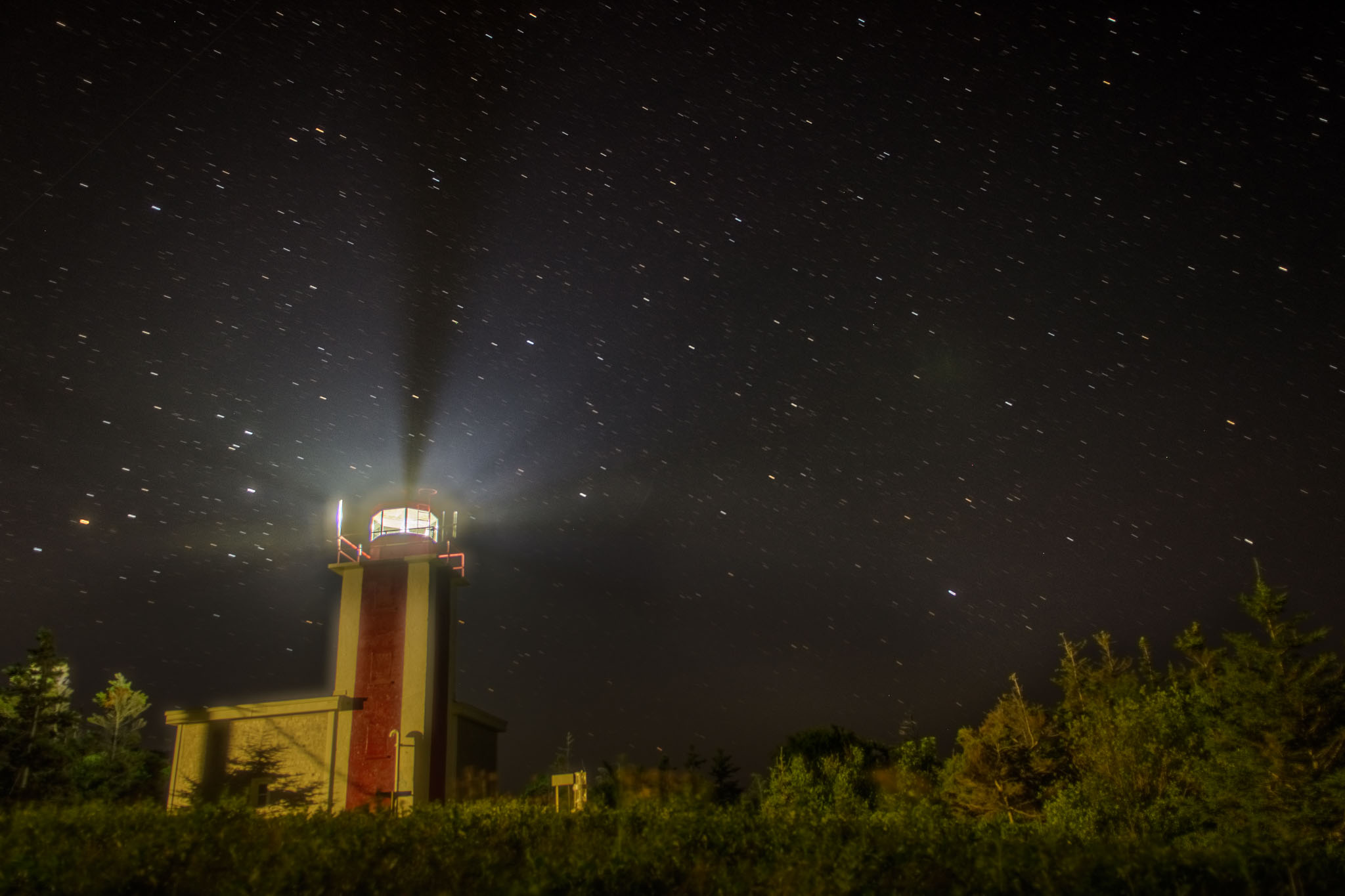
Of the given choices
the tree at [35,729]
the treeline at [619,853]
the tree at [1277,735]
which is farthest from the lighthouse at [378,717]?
the tree at [1277,735]

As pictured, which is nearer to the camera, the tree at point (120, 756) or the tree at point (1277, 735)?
the tree at point (1277, 735)

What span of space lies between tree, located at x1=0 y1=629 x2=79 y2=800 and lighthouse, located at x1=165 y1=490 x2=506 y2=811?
9992mm

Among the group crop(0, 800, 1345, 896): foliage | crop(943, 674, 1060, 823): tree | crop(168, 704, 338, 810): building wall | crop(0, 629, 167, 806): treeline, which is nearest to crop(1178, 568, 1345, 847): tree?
crop(943, 674, 1060, 823): tree

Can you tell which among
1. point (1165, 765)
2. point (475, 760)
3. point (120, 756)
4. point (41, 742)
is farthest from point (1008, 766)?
point (120, 756)

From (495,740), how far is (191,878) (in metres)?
31.2

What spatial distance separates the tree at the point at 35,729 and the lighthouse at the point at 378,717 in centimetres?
999

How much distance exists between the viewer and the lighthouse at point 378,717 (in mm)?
29281

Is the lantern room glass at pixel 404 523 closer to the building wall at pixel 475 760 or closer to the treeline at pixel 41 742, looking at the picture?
the building wall at pixel 475 760

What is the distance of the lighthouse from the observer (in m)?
29.3

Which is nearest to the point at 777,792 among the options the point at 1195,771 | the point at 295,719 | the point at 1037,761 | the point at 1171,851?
the point at 1037,761

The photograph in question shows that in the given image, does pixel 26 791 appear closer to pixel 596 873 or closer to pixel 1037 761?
pixel 596 873

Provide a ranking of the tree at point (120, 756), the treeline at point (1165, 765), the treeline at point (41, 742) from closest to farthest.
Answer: the treeline at point (1165, 765)
the treeline at point (41, 742)
the tree at point (120, 756)

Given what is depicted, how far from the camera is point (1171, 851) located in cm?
824

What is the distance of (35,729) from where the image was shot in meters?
35.2
